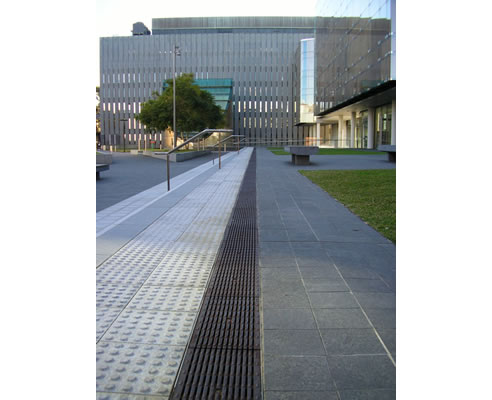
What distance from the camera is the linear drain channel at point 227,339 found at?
242 centimetres

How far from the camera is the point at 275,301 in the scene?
12.0 ft

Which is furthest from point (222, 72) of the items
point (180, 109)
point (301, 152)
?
point (301, 152)

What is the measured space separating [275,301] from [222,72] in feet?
300

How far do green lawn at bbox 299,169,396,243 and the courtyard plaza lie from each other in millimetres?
344

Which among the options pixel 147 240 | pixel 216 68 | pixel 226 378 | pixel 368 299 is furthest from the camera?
pixel 216 68

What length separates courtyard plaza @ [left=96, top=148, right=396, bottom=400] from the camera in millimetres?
2488

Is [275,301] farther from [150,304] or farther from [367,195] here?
[367,195]

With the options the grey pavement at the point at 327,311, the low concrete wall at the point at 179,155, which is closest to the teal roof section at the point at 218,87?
the low concrete wall at the point at 179,155

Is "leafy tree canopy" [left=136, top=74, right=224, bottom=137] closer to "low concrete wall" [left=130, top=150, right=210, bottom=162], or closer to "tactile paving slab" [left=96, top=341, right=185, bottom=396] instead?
"low concrete wall" [left=130, top=150, right=210, bottom=162]

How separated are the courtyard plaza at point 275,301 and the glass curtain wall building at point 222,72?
8379 cm
